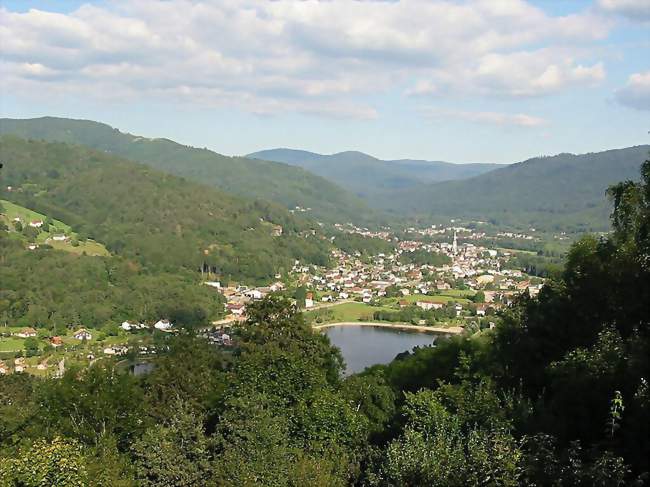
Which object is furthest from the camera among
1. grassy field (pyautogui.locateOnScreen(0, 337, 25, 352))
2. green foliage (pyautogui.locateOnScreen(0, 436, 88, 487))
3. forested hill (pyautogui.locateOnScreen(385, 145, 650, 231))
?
forested hill (pyautogui.locateOnScreen(385, 145, 650, 231))

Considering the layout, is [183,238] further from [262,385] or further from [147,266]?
[262,385]

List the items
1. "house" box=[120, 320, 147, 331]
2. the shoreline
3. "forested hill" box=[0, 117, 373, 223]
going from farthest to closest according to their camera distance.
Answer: "forested hill" box=[0, 117, 373, 223], the shoreline, "house" box=[120, 320, 147, 331]

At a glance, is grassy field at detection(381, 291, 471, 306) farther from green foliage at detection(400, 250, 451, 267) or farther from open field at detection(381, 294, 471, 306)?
green foliage at detection(400, 250, 451, 267)

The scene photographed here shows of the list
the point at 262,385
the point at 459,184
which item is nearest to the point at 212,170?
the point at 459,184

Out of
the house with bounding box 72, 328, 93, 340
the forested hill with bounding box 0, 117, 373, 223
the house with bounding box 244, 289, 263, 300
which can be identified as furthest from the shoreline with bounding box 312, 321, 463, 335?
the forested hill with bounding box 0, 117, 373, 223

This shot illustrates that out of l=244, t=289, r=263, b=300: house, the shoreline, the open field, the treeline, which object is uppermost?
the treeline

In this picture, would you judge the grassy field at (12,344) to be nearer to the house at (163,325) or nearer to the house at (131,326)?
the house at (131,326)

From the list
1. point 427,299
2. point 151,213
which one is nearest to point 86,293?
point 151,213
